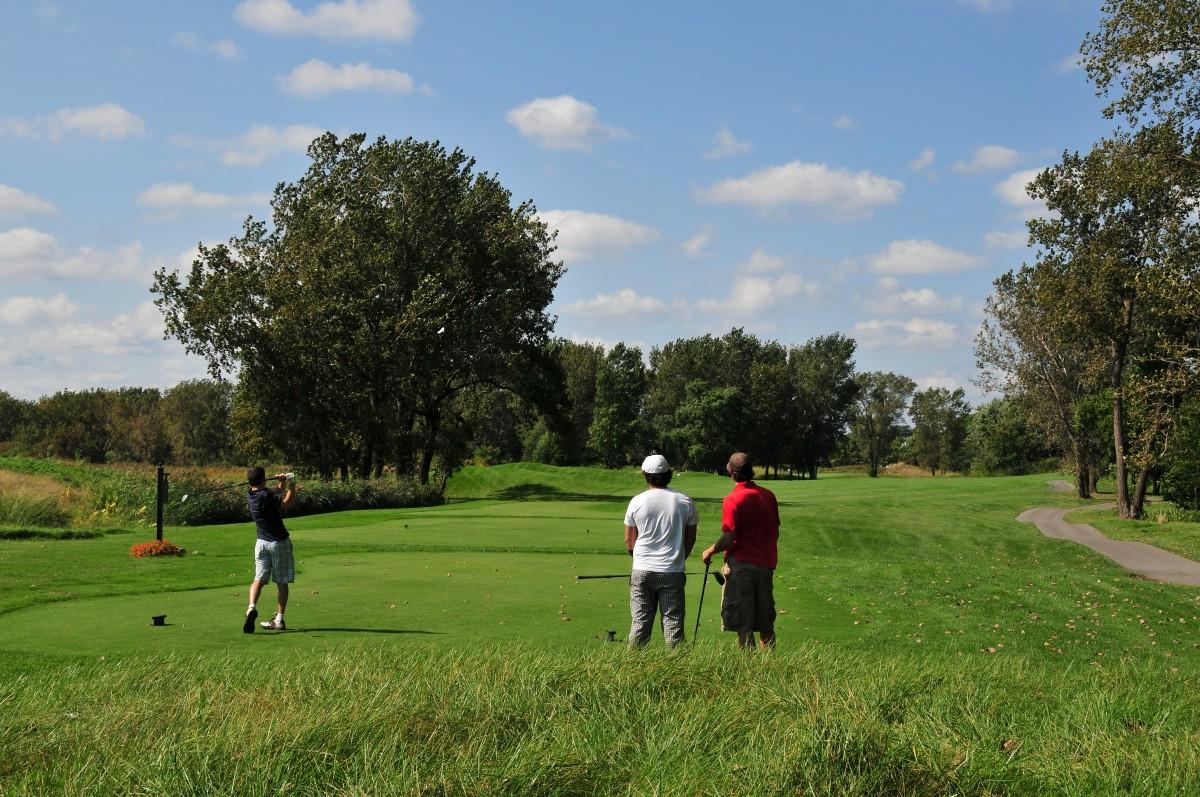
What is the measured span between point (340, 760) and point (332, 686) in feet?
5.04

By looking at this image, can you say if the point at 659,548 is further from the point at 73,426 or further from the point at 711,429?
the point at 73,426

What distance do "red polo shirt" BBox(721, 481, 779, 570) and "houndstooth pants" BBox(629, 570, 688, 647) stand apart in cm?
67

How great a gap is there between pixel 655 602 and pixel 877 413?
121 m

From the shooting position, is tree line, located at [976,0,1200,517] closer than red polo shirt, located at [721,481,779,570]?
No

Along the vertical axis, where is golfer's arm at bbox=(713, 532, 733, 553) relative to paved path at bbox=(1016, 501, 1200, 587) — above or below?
above

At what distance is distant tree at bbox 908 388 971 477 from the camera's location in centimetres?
12900

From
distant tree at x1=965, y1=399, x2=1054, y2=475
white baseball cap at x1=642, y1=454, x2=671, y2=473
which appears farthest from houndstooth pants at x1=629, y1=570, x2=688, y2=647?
distant tree at x1=965, y1=399, x2=1054, y2=475

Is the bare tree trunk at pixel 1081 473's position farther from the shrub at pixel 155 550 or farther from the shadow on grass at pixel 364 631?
the shadow on grass at pixel 364 631

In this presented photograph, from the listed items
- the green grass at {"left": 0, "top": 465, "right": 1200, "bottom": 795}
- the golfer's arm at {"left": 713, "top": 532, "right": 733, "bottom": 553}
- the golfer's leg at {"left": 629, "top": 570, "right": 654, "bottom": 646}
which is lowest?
the green grass at {"left": 0, "top": 465, "right": 1200, "bottom": 795}

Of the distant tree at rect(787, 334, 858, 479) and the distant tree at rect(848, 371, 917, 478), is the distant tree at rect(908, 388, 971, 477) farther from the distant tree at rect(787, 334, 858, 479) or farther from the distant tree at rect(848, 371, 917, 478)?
the distant tree at rect(787, 334, 858, 479)

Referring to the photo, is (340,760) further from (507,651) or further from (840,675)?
(840,675)

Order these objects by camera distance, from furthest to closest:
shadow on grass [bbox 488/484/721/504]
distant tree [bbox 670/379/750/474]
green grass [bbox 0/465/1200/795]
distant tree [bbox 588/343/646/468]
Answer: distant tree [bbox 670/379/750/474] < distant tree [bbox 588/343/646/468] < shadow on grass [bbox 488/484/721/504] < green grass [bbox 0/465/1200/795]

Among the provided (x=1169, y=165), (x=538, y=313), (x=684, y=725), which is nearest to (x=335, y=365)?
(x=538, y=313)

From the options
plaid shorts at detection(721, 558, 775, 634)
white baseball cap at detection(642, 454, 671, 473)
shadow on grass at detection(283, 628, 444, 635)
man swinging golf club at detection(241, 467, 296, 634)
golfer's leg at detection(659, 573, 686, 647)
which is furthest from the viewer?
man swinging golf club at detection(241, 467, 296, 634)
